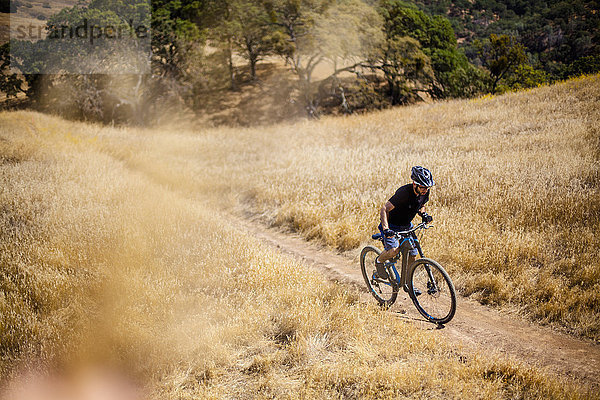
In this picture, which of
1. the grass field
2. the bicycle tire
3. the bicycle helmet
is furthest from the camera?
the bicycle tire

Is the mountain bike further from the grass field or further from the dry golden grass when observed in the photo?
the dry golden grass

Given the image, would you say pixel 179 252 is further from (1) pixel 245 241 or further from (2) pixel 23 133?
(2) pixel 23 133

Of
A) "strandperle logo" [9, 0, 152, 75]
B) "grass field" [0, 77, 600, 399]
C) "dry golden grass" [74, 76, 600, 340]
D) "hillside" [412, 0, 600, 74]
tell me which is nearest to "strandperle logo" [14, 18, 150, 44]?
"strandperle logo" [9, 0, 152, 75]

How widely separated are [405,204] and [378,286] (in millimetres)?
1737

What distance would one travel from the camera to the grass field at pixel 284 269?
4027 mm

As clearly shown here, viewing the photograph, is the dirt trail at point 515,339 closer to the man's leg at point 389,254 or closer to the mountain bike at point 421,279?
the mountain bike at point 421,279

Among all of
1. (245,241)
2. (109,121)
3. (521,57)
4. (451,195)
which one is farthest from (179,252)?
(521,57)

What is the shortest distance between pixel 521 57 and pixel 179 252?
4105cm

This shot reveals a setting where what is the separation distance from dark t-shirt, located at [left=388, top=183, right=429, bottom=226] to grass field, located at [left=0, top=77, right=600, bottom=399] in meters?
1.49

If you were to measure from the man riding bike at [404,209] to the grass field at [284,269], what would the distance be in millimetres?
1063

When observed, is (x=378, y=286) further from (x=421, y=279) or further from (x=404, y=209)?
(x=404, y=209)

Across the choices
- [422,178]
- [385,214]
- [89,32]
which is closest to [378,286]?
[385,214]

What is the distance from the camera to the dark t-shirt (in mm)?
4840

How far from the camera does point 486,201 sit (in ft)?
25.5
